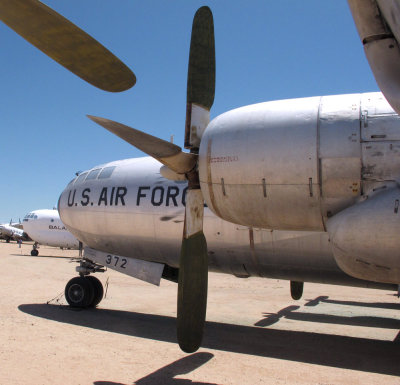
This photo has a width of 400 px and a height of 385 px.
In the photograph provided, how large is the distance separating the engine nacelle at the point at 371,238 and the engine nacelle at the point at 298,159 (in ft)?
1.29

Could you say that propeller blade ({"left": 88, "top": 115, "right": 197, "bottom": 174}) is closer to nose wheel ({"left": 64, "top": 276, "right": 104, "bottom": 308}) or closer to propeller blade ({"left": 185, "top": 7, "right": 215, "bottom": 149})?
propeller blade ({"left": 185, "top": 7, "right": 215, "bottom": 149})

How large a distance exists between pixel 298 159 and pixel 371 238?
4.16ft

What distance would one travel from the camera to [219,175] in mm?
5336

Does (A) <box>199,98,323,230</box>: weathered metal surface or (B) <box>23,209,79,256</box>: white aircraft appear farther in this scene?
(B) <box>23,209,79,256</box>: white aircraft

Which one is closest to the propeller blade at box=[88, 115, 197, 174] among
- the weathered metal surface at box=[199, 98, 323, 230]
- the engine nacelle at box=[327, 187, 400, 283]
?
the weathered metal surface at box=[199, 98, 323, 230]

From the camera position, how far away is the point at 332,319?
1134 cm

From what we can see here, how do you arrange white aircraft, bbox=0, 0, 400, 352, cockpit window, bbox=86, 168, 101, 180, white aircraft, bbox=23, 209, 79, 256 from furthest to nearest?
white aircraft, bbox=23, 209, 79, 256 → cockpit window, bbox=86, 168, 101, 180 → white aircraft, bbox=0, 0, 400, 352

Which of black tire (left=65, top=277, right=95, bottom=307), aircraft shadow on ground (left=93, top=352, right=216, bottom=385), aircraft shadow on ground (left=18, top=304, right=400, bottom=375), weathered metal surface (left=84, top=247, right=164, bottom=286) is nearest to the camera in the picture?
aircraft shadow on ground (left=93, top=352, right=216, bottom=385)

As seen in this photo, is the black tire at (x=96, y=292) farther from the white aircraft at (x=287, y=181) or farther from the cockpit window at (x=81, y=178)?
the white aircraft at (x=287, y=181)

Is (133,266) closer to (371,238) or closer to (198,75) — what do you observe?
(198,75)

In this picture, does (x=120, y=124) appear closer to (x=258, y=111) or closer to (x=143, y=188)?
(x=258, y=111)

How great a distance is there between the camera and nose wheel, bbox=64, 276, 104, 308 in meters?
11.1

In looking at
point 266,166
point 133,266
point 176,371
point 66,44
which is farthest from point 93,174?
point 266,166

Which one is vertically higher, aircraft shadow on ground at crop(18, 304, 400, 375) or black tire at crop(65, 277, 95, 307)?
black tire at crop(65, 277, 95, 307)
